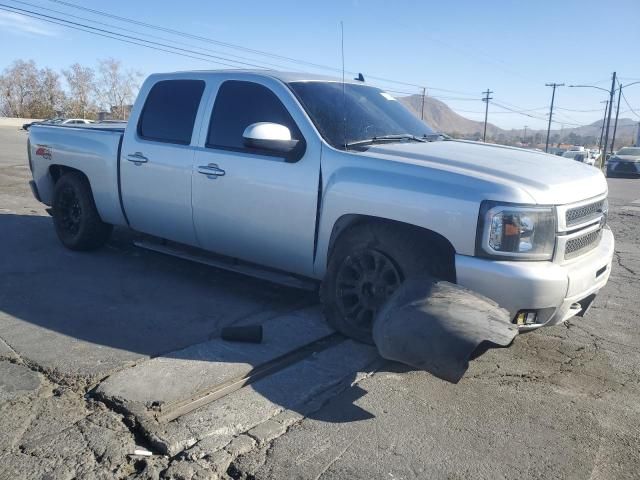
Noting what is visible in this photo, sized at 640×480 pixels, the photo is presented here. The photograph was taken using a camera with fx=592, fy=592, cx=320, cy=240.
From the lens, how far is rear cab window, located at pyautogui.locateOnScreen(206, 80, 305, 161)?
15.6 ft

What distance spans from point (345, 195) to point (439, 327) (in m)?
1.31

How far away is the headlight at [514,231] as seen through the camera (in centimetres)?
357

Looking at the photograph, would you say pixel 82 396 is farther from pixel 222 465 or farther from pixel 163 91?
pixel 163 91

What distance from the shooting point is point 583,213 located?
13.1ft

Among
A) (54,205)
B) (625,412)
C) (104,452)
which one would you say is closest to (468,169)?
(625,412)

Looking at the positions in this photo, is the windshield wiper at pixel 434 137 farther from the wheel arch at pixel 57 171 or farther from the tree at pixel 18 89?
the tree at pixel 18 89

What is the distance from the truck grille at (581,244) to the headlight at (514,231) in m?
0.25

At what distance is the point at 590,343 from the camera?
15.2 feet

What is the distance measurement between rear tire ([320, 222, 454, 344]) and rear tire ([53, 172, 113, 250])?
325 centimetres

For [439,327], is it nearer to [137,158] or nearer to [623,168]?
[137,158]

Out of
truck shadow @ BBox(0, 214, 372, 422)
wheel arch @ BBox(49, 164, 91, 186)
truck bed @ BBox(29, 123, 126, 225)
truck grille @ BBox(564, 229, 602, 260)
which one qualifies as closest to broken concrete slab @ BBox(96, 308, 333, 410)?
truck shadow @ BBox(0, 214, 372, 422)

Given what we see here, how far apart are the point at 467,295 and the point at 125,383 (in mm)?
2105

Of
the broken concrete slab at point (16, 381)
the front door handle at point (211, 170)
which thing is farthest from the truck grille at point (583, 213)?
the broken concrete slab at point (16, 381)

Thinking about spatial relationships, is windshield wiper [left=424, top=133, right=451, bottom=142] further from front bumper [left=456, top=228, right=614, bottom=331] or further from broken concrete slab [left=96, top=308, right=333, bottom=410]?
broken concrete slab [left=96, top=308, right=333, bottom=410]
